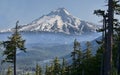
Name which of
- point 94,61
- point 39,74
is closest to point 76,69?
point 94,61

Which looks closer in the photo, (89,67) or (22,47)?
(22,47)

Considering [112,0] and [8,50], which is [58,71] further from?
[112,0]

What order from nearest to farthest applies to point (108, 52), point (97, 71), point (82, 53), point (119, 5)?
1. point (108, 52)
2. point (119, 5)
3. point (97, 71)
4. point (82, 53)

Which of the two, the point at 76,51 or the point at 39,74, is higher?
the point at 76,51

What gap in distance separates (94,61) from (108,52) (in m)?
44.2

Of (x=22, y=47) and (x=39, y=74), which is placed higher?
(x=22, y=47)

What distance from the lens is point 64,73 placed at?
97562 mm

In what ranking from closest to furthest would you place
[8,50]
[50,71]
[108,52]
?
[108,52]
[8,50]
[50,71]

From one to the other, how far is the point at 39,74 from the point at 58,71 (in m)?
22.1

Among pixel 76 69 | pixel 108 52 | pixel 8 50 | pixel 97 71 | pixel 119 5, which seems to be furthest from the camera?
pixel 76 69

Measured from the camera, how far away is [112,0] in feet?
94.2

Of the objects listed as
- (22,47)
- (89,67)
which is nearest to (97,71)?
(89,67)

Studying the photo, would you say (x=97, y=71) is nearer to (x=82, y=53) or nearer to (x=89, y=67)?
(x=89, y=67)

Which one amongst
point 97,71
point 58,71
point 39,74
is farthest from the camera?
point 39,74
